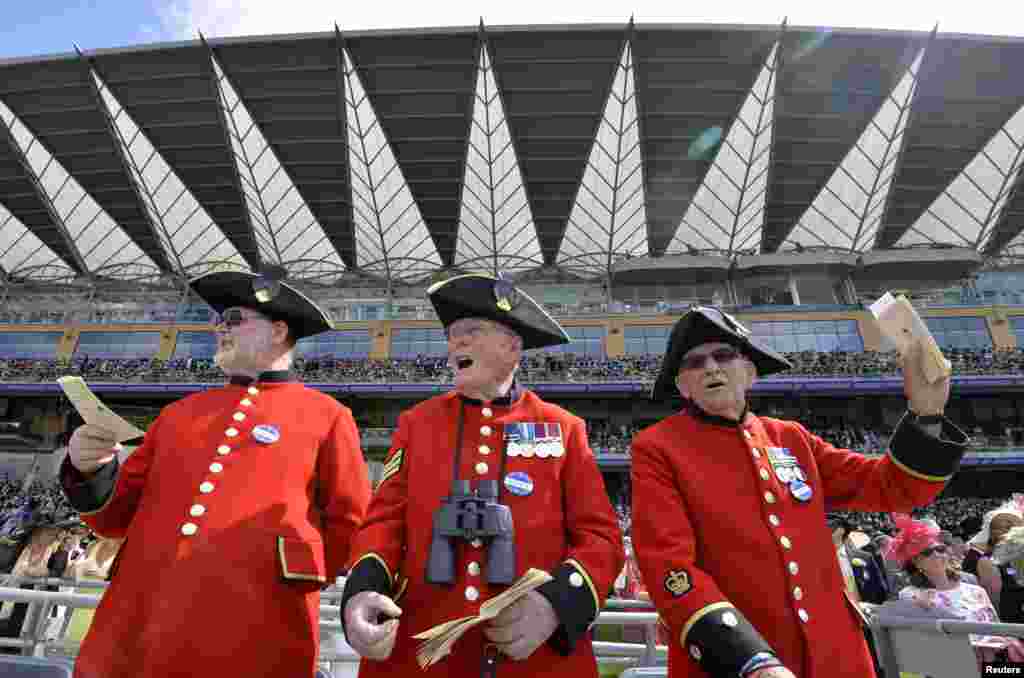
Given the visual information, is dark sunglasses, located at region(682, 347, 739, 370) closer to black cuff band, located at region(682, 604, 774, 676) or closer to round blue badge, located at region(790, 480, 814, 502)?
round blue badge, located at region(790, 480, 814, 502)

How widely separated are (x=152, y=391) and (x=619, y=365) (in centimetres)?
2172

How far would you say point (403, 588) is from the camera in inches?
67.1

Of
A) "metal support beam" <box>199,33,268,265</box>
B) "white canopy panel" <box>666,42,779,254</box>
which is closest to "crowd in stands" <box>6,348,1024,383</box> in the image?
"white canopy panel" <box>666,42,779,254</box>

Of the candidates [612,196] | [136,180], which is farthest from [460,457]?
[136,180]

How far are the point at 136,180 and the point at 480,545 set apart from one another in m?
29.1

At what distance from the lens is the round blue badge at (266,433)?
2132 mm

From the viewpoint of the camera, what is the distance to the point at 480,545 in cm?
167

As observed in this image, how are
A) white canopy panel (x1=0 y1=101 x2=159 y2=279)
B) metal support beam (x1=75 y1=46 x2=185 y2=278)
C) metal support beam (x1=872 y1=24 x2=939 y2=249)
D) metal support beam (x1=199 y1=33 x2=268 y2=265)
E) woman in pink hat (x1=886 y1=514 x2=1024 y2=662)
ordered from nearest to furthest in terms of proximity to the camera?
woman in pink hat (x1=886 y1=514 x2=1024 y2=662) < metal support beam (x1=872 y1=24 x2=939 y2=249) < metal support beam (x1=199 y1=33 x2=268 y2=265) < metal support beam (x1=75 y1=46 x2=185 y2=278) < white canopy panel (x1=0 y1=101 x2=159 y2=279)

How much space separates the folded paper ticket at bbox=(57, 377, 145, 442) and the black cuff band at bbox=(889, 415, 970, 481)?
99.9 inches

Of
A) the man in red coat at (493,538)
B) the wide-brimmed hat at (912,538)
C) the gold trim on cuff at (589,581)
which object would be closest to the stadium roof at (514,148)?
the wide-brimmed hat at (912,538)

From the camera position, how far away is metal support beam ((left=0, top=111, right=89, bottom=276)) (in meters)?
22.9

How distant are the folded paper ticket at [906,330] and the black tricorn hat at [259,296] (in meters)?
2.22

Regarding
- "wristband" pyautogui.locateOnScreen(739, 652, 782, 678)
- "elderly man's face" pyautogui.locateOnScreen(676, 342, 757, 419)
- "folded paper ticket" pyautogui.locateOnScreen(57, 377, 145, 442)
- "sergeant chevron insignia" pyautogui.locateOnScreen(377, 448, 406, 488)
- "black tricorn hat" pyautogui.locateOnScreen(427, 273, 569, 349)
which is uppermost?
"black tricorn hat" pyautogui.locateOnScreen(427, 273, 569, 349)

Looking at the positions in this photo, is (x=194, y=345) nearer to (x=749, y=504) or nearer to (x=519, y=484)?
(x=519, y=484)
